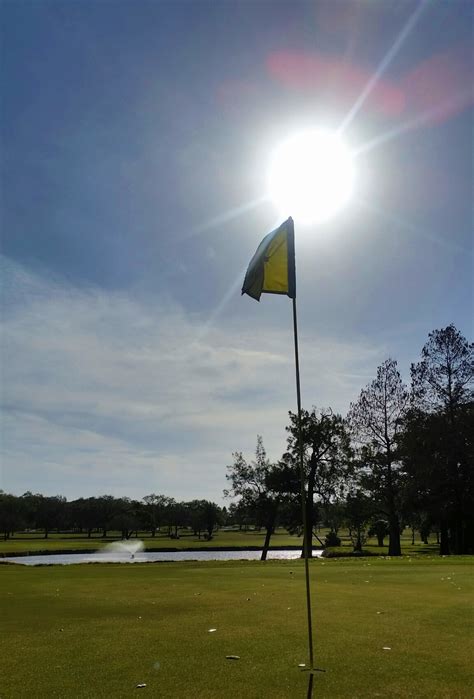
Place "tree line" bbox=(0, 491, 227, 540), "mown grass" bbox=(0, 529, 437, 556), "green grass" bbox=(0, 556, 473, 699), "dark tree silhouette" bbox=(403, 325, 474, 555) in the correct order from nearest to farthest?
"green grass" bbox=(0, 556, 473, 699)
"dark tree silhouette" bbox=(403, 325, 474, 555)
"mown grass" bbox=(0, 529, 437, 556)
"tree line" bbox=(0, 491, 227, 540)

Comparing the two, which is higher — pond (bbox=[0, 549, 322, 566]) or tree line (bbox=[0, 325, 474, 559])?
tree line (bbox=[0, 325, 474, 559])

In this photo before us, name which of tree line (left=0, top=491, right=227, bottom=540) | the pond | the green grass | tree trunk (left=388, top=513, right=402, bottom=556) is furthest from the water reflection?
tree line (left=0, top=491, right=227, bottom=540)

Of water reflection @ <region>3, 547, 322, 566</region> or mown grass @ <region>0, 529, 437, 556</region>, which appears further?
mown grass @ <region>0, 529, 437, 556</region>

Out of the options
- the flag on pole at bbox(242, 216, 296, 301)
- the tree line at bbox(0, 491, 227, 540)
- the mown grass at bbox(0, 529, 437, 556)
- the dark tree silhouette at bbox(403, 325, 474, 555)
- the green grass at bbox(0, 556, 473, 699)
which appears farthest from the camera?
the tree line at bbox(0, 491, 227, 540)

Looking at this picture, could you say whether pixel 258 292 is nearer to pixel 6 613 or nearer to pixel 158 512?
pixel 6 613

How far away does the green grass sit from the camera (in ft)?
22.3

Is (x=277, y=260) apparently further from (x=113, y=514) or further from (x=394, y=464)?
(x=113, y=514)

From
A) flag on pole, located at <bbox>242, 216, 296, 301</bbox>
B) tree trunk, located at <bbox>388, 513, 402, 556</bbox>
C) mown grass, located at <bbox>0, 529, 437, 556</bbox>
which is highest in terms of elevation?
flag on pole, located at <bbox>242, 216, 296, 301</bbox>

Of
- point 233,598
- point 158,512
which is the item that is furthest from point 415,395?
point 158,512

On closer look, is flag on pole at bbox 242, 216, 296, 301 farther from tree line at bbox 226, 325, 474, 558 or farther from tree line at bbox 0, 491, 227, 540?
tree line at bbox 0, 491, 227, 540

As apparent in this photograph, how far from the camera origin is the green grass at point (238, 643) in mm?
6809

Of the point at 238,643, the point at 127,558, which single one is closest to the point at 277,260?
the point at 238,643

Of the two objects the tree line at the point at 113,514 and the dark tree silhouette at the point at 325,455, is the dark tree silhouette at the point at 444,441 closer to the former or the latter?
the dark tree silhouette at the point at 325,455

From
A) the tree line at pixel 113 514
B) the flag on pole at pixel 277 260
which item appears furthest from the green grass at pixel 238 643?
the tree line at pixel 113 514
